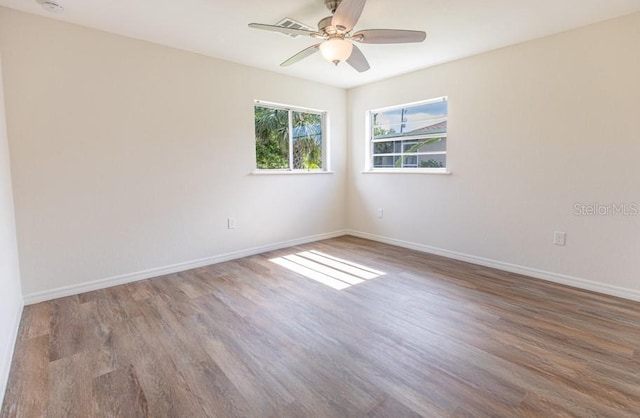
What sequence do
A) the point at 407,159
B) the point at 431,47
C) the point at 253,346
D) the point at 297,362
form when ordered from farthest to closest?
the point at 407,159
the point at 431,47
the point at 253,346
the point at 297,362

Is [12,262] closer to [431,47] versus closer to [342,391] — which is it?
[342,391]

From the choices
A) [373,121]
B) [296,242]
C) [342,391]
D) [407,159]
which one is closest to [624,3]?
[407,159]

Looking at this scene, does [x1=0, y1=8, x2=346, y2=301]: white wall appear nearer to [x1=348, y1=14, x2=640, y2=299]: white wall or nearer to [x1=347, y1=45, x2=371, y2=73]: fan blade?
[x1=347, y1=45, x2=371, y2=73]: fan blade

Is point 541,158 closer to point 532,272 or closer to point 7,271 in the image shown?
point 532,272

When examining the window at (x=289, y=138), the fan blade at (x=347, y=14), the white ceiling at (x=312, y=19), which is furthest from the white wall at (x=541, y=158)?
the fan blade at (x=347, y=14)

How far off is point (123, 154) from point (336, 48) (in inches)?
85.7

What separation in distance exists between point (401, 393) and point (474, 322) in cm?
100

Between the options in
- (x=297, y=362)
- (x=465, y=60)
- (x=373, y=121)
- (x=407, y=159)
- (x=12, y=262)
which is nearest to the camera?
(x=297, y=362)

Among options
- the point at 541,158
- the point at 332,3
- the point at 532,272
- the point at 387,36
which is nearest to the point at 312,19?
the point at 332,3

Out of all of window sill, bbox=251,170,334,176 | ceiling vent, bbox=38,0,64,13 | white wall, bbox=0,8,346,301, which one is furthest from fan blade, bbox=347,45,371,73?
ceiling vent, bbox=38,0,64,13

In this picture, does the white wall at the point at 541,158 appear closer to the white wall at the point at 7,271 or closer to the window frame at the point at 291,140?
the window frame at the point at 291,140

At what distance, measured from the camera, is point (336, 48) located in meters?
2.30

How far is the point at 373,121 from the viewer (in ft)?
15.6

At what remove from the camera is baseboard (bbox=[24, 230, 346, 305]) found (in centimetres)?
270
